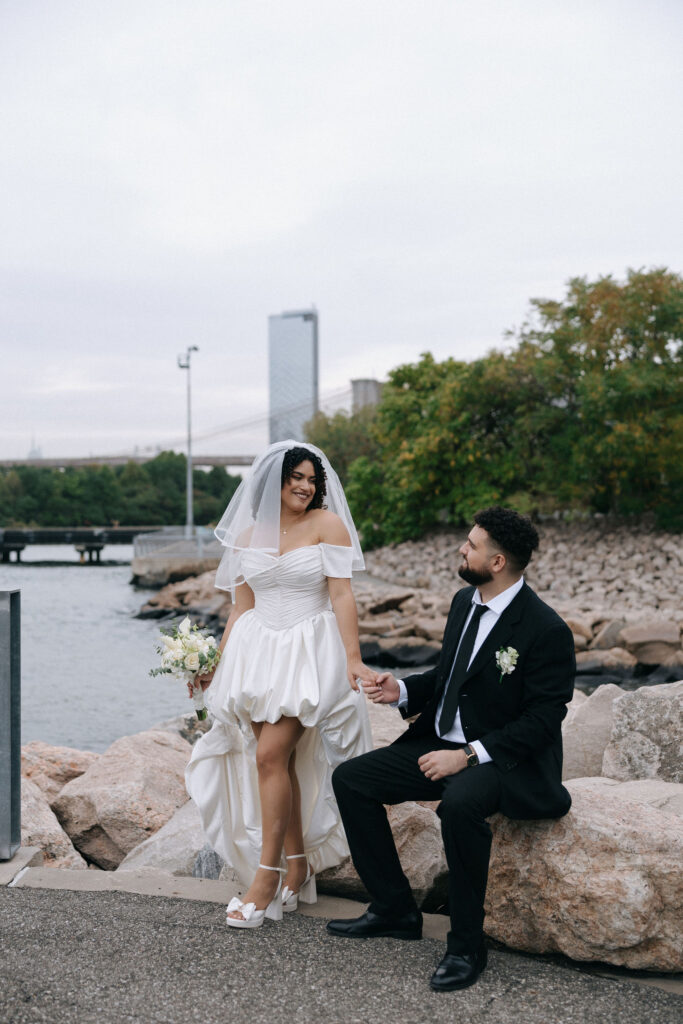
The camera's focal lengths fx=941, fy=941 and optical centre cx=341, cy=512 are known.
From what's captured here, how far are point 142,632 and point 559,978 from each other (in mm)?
25908

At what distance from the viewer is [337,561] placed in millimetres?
4148

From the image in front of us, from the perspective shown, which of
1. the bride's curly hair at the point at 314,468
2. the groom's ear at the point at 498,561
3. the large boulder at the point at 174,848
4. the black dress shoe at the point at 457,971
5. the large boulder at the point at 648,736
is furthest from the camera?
the large boulder at the point at 648,736

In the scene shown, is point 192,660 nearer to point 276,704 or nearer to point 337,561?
point 276,704

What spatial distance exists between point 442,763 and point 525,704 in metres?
0.39

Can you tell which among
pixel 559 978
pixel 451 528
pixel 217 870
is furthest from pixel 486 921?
pixel 451 528

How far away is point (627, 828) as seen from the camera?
341cm

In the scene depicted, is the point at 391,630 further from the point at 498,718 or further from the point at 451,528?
the point at 498,718

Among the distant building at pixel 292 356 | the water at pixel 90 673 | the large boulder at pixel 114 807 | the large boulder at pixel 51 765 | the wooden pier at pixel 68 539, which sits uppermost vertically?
the distant building at pixel 292 356

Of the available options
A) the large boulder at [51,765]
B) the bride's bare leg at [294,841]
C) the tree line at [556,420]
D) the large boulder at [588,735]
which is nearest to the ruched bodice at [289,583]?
the bride's bare leg at [294,841]

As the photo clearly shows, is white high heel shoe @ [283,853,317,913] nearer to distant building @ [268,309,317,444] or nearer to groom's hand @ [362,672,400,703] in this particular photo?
groom's hand @ [362,672,400,703]

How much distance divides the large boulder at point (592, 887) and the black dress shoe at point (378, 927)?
30 centimetres

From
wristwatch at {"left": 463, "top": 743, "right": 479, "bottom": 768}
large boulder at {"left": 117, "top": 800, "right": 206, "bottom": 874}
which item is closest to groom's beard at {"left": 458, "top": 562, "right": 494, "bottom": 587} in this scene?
wristwatch at {"left": 463, "top": 743, "right": 479, "bottom": 768}

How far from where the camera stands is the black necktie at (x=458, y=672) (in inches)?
146

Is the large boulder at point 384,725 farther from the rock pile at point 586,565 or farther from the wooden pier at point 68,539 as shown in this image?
the wooden pier at point 68,539
